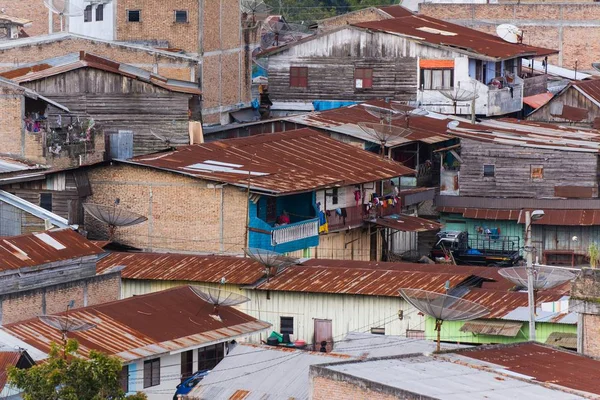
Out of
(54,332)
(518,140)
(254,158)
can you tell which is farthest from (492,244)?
(54,332)

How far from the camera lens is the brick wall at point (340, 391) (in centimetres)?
2772

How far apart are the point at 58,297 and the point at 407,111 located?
2657cm

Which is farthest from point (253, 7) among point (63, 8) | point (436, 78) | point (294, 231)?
point (294, 231)

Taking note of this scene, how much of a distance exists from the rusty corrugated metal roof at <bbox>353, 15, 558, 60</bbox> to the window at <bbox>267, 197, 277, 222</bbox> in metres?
19.2

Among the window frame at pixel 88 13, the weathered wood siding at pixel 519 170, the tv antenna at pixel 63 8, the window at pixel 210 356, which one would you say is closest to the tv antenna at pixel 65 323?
the window at pixel 210 356

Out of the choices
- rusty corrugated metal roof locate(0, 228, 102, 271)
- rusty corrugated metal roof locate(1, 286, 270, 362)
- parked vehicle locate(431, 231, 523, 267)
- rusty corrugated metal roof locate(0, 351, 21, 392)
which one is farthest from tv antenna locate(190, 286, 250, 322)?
parked vehicle locate(431, 231, 523, 267)

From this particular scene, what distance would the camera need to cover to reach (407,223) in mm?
53844

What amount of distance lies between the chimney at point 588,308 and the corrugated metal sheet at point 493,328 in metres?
6.90

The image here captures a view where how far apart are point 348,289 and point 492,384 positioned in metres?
14.4

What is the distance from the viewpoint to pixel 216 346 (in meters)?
39.2

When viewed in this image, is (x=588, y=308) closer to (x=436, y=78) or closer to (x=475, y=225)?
(x=475, y=225)

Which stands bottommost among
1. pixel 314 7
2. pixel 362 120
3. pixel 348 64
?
pixel 362 120

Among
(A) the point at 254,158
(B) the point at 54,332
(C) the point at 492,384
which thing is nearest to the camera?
(C) the point at 492,384

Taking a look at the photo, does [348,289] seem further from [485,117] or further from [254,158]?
[485,117]
